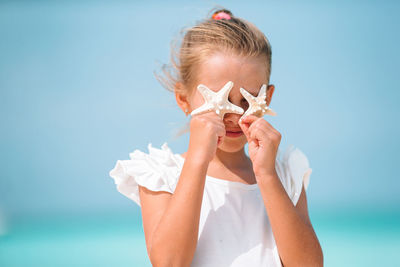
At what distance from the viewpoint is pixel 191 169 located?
141 cm

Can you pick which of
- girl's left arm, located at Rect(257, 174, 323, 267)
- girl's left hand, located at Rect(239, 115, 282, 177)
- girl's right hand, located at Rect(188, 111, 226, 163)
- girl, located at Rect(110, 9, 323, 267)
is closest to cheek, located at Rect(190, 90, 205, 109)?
girl, located at Rect(110, 9, 323, 267)

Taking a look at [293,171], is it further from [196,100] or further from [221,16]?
[221,16]

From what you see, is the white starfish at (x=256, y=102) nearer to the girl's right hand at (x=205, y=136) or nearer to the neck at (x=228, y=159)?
the girl's right hand at (x=205, y=136)

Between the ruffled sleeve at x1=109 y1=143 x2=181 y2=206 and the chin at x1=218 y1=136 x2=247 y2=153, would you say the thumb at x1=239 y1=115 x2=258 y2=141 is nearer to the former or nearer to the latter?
the chin at x1=218 y1=136 x2=247 y2=153

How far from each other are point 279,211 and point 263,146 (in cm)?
21

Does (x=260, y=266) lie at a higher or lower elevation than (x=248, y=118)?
lower

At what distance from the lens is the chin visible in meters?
1.68

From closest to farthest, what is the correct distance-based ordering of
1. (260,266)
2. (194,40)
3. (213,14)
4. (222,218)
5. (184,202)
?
(184,202), (260,266), (222,218), (194,40), (213,14)

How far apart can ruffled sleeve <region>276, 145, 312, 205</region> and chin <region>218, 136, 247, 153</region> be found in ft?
0.61

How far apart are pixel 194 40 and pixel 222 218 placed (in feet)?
2.30

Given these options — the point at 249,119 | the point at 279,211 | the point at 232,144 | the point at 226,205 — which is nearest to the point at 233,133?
the point at 232,144

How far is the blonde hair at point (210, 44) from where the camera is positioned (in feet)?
5.49

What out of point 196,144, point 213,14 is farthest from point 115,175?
point 213,14

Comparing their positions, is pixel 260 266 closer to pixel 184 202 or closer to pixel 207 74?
pixel 184 202
